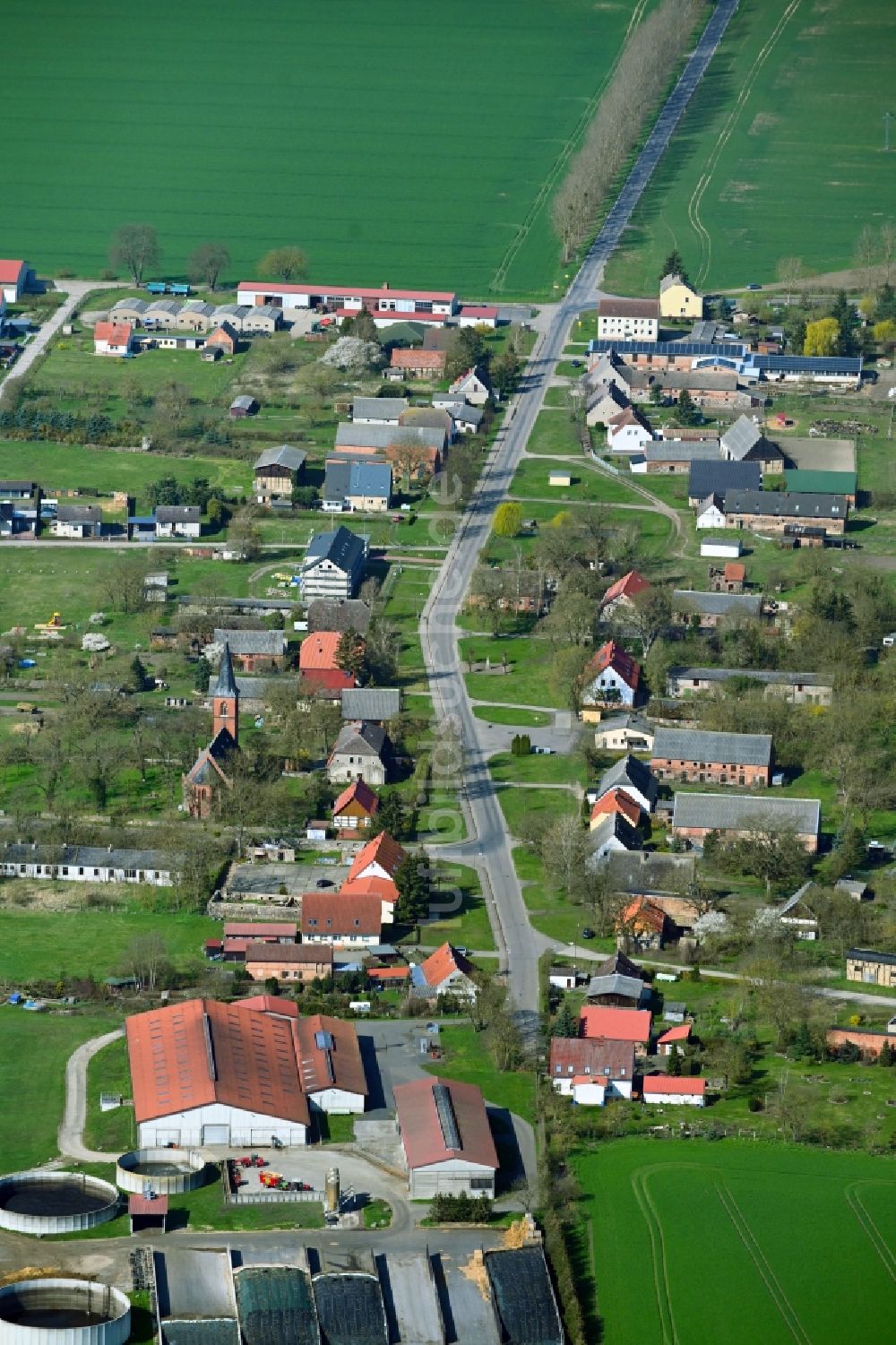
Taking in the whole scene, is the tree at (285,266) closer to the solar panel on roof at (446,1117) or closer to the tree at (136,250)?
the tree at (136,250)

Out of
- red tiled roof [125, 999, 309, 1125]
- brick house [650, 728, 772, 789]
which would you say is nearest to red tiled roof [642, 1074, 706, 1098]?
red tiled roof [125, 999, 309, 1125]

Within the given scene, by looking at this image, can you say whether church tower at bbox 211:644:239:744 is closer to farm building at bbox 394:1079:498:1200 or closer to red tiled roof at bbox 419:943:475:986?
red tiled roof at bbox 419:943:475:986

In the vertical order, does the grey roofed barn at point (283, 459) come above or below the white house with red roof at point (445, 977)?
above

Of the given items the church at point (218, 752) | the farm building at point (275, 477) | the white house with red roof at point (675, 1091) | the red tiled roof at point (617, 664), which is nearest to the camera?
the white house with red roof at point (675, 1091)

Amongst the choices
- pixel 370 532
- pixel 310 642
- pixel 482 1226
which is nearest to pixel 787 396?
pixel 370 532

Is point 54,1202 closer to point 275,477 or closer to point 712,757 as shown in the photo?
point 712,757

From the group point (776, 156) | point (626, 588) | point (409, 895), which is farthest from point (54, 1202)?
point (776, 156)

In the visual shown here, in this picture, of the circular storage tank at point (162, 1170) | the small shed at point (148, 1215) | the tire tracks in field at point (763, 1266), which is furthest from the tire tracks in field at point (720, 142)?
the small shed at point (148, 1215)
